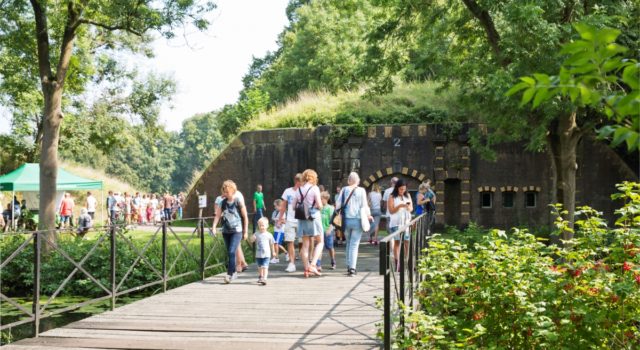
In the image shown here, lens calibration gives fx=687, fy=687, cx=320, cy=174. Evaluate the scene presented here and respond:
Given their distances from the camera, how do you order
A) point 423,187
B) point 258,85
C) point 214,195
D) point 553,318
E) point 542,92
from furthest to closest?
1. point 258,85
2. point 214,195
3. point 423,187
4. point 553,318
5. point 542,92

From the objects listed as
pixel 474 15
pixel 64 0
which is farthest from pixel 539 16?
pixel 64 0

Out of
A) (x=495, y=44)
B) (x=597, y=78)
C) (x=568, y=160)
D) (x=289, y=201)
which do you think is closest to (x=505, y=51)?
(x=495, y=44)

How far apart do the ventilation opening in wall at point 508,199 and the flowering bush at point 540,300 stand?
15.7m

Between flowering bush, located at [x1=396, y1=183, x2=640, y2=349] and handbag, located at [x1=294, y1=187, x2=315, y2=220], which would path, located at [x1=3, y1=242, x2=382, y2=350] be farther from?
handbag, located at [x1=294, y1=187, x2=315, y2=220]

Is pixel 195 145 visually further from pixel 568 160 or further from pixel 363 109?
pixel 568 160

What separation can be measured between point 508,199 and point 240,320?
1712 centimetres

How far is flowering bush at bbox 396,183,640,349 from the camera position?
20.1 ft

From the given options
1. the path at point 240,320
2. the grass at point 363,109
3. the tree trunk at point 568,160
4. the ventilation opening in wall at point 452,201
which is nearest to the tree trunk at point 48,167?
the path at point 240,320

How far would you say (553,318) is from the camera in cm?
661

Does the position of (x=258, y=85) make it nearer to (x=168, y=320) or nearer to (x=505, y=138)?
(x=505, y=138)

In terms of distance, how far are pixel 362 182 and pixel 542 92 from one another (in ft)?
68.9

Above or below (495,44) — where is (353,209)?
Answer: below

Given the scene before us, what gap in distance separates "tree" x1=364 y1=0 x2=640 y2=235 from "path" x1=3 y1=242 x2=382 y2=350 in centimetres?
655

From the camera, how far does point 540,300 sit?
6.68 meters
